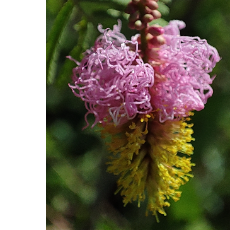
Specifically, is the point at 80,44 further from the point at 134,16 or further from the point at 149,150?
the point at 149,150

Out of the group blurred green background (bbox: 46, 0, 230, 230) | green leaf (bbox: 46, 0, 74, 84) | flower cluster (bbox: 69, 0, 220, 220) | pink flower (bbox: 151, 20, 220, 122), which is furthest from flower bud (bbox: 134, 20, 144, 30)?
blurred green background (bbox: 46, 0, 230, 230)

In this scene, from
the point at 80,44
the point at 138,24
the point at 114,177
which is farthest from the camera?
the point at 114,177

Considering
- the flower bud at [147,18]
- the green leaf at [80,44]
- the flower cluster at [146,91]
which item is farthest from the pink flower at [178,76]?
the green leaf at [80,44]

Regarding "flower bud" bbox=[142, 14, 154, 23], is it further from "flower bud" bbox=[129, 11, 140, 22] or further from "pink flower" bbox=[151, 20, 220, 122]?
"pink flower" bbox=[151, 20, 220, 122]

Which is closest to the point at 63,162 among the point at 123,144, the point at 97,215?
the point at 97,215

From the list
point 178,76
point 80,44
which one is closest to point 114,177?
point 80,44

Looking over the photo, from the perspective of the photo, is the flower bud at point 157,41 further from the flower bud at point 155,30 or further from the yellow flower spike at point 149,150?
the yellow flower spike at point 149,150
